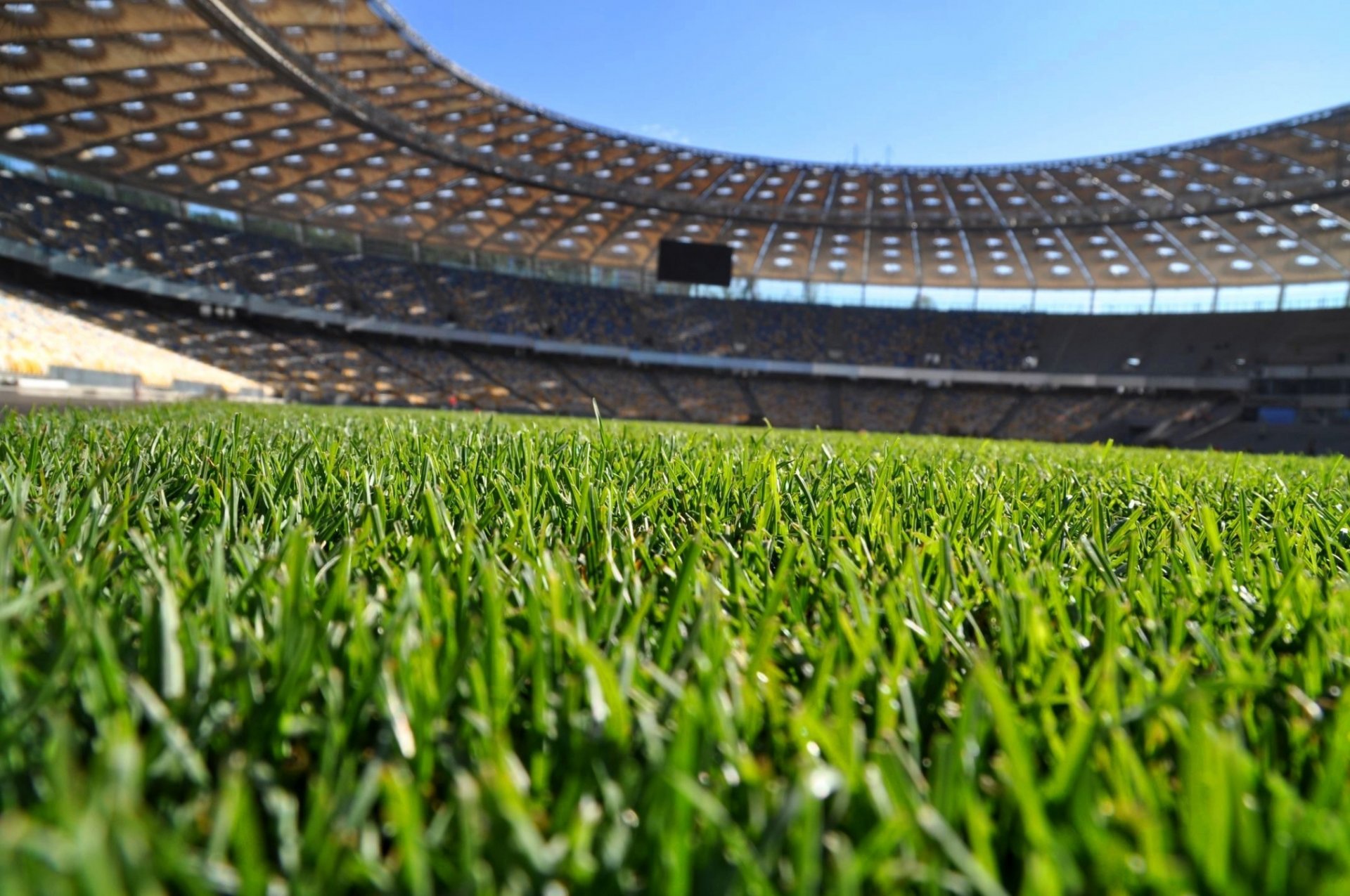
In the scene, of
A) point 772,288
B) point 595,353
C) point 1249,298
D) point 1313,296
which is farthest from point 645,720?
point 1249,298

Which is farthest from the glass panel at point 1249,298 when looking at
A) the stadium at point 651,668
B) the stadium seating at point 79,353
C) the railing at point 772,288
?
the stadium seating at point 79,353

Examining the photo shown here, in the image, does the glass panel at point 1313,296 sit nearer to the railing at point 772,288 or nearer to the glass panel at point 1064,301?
the railing at point 772,288

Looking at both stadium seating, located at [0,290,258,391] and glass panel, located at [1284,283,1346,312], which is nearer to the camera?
stadium seating, located at [0,290,258,391]

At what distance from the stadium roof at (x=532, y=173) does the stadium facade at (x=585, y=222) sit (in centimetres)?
14

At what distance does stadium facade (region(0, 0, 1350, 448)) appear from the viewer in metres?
25.2

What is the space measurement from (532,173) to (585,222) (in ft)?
23.8

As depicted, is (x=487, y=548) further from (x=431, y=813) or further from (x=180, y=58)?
(x=180, y=58)

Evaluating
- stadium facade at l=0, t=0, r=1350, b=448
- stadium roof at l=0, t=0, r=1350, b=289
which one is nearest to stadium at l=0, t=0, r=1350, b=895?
stadium roof at l=0, t=0, r=1350, b=289

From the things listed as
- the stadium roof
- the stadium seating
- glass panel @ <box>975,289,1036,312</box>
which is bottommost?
the stadium seating

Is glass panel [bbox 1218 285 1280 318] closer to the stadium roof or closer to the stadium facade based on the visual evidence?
the stadium facade

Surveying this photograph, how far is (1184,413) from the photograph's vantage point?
4100 centimetres

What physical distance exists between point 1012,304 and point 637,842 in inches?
2157

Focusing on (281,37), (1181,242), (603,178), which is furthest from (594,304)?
(1181,242)

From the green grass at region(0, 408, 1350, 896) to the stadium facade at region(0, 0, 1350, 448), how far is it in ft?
85.5
